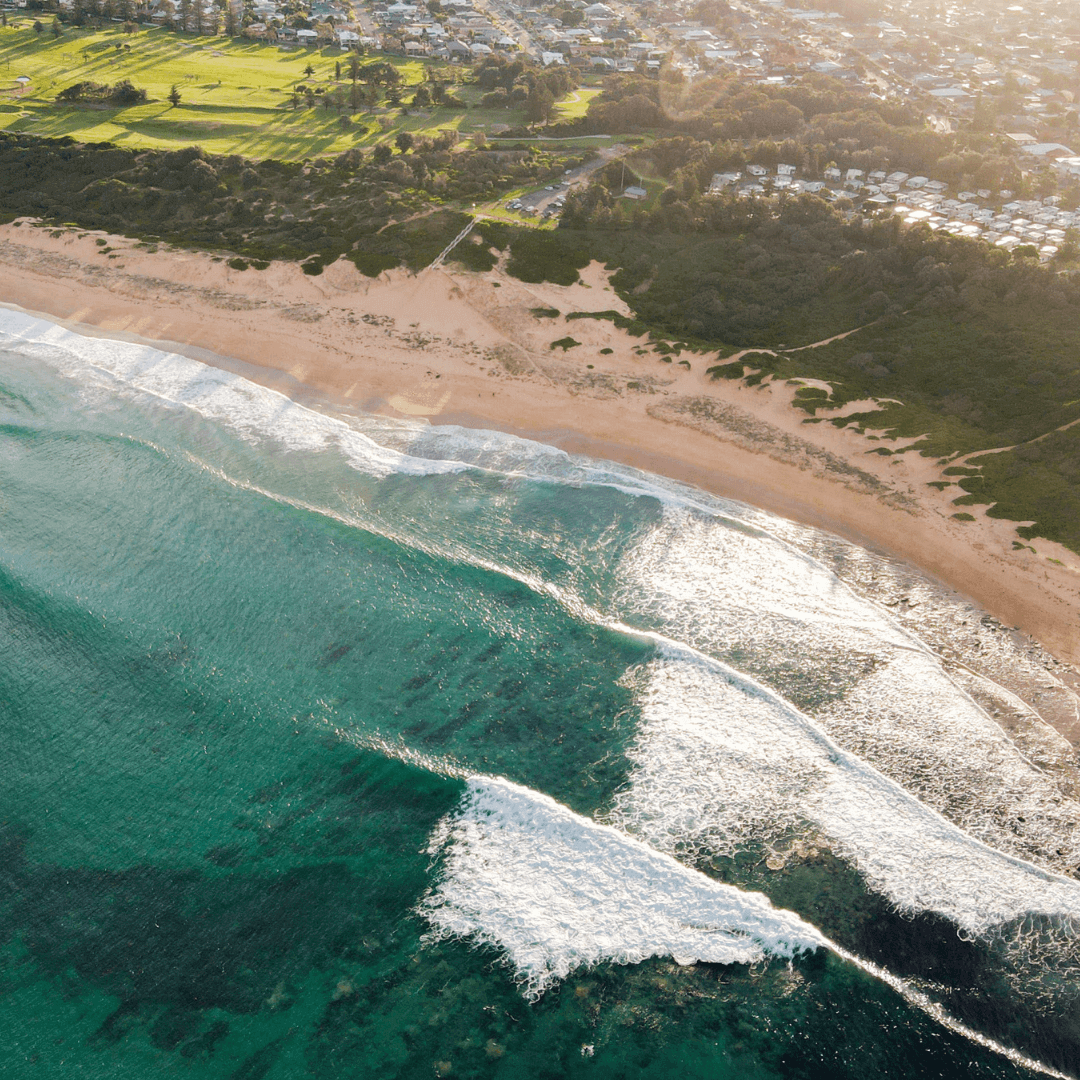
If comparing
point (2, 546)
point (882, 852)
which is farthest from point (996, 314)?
point (2, 546)

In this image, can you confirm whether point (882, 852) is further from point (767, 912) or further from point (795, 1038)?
point (795, 1038)

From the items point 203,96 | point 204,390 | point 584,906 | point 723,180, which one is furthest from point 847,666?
point 203,96

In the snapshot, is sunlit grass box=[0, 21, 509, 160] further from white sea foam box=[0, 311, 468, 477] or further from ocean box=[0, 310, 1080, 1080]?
ocean box=[0, 310, 1080, 1080]

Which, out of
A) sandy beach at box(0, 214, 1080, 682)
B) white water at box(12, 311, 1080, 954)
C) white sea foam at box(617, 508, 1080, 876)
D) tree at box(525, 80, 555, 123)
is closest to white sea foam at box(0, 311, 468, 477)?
sandy beach at box(0, 214, 1080, 682)

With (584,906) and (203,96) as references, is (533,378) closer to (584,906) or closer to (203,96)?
(584,906)

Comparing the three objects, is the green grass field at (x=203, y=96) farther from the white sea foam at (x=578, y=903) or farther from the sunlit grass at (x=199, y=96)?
the white sea foam at (x=578, y=903)

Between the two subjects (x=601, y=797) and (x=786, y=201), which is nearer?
(x=601, y=797)

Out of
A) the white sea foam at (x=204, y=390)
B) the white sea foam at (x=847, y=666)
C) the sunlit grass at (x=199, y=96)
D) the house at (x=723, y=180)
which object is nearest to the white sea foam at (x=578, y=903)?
the white sea foam at (x=847, y=666)

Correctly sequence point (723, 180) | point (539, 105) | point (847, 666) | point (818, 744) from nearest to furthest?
point (818, 744), point (847, 666), point (723, 180), point (539, 105)
